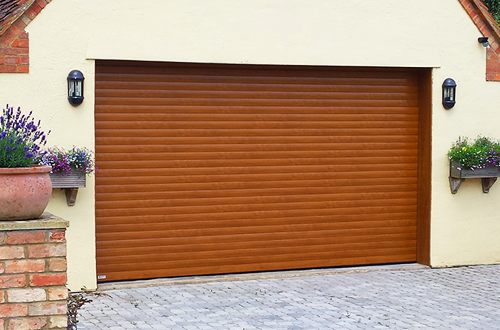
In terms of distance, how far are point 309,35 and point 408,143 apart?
81.5 inches

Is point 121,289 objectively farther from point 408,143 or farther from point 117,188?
point 408,143

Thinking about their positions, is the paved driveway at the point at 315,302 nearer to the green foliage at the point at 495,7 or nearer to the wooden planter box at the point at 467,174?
the wooden planter box at the point at 467,174

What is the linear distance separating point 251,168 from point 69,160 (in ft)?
7.65

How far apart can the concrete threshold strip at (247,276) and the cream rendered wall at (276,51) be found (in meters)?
0.31

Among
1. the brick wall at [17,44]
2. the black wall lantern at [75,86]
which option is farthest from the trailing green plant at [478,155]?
the brick wall at [17,44]

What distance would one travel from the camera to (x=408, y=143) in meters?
9.45

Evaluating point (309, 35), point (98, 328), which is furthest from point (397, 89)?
point (98, 328)

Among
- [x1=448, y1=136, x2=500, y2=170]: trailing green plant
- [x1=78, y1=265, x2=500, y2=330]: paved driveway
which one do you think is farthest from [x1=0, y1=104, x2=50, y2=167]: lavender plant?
[x1=448, y1=136, x2=500, y2=170]: trailing green plant

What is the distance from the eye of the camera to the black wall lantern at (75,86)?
7625mm

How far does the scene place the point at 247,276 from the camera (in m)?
8.62

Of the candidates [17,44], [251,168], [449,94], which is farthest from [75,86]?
[449,94]

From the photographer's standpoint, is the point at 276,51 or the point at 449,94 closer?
the point at 276,51

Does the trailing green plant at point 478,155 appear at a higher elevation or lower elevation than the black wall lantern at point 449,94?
lower

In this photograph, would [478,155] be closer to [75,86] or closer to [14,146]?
[75,86]
